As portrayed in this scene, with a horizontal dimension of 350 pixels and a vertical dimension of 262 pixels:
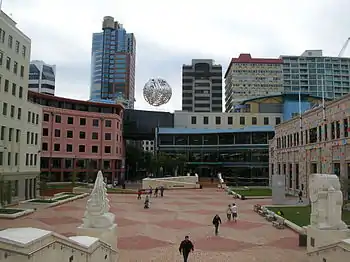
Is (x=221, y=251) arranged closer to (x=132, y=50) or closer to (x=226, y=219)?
(x=226, y=219)

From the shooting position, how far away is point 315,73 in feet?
505

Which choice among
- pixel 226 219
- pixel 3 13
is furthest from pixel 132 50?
pixel 226 219

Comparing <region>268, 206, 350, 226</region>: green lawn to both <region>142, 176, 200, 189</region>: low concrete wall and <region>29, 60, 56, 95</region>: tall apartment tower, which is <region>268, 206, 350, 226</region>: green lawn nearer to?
<region>142, 176, 200, 189</region>: low concrete wall

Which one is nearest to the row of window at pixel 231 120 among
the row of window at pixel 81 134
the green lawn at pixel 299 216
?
the row of window at pixel 81 134

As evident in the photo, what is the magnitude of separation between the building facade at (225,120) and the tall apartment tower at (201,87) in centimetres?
5672

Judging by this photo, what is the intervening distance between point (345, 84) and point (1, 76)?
493 ft

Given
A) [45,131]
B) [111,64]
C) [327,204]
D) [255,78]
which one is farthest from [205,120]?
[111,64]

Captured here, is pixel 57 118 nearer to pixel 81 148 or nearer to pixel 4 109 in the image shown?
pixel 81 148

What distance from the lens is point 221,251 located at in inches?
681

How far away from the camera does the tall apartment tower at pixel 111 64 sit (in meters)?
173

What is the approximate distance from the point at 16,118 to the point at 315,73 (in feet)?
465

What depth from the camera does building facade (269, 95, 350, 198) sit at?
33188 millimetres

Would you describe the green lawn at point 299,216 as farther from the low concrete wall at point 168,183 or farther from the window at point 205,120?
the window at point 205,120

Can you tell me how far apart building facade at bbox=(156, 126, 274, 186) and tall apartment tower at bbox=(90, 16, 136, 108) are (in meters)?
89.2
